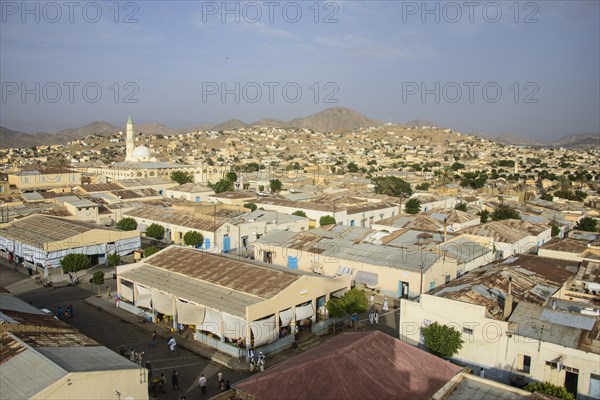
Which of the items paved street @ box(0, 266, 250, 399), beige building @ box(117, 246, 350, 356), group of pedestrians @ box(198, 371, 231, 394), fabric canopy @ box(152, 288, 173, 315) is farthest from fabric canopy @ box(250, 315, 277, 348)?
fabric canopy @ box(152, 288, 173, 315)

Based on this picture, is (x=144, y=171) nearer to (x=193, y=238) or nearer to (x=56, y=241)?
(x=193, y=238)

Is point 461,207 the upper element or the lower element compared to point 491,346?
upper

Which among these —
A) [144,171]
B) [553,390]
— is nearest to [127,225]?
[553,390]

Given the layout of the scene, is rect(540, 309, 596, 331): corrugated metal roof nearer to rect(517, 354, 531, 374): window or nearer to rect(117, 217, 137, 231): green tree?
rect(517, 354, 531, 374): window

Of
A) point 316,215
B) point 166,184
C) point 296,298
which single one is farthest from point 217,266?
point 166,184

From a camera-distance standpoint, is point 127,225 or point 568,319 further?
point 127,225

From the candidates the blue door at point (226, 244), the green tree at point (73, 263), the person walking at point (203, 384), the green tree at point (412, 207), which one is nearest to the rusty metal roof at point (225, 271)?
the person walking at point (203, 384)

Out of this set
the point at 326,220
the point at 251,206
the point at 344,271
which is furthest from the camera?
the point at 251,206
